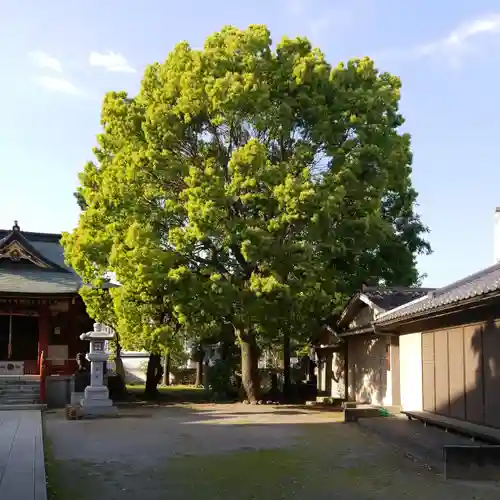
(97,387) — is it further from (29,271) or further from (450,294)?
(450,294)

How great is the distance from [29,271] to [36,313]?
221 centimetres

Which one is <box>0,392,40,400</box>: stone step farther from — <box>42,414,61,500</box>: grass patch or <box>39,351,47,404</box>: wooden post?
<box>42,414,61,500</box>: grass patch

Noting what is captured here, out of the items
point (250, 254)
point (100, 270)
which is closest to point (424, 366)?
point (250, 254)

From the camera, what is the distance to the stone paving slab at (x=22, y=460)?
7.69 meters

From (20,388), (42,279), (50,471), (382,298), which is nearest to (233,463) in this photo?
(50,471)

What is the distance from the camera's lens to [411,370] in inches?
673

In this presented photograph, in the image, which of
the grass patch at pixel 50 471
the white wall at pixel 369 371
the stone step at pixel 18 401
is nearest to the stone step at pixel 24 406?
the stone step at pixel 18 401

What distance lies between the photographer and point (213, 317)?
67.8 ft

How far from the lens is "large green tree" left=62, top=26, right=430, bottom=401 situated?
18844 mm

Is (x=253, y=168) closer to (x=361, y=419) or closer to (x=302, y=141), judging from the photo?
(x=302, y=141)

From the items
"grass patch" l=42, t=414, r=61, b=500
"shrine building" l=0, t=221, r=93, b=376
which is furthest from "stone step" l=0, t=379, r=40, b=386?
"grass patch" l=42, t=414, r=61, b=500

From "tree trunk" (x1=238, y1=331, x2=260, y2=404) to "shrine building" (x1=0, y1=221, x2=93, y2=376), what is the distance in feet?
22.2

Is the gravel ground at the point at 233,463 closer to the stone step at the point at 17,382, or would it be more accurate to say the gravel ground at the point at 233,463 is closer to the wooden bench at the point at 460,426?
the wooden bench at the point at 460,426

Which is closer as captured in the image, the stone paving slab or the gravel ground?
the stone paving slab
